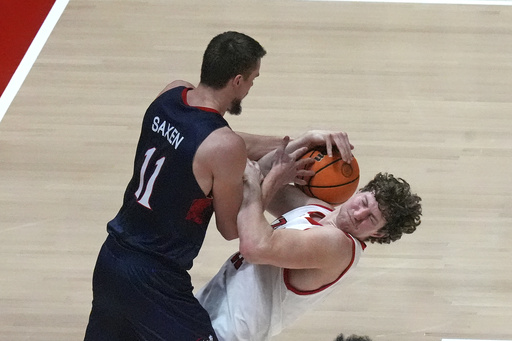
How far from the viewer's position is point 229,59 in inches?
111

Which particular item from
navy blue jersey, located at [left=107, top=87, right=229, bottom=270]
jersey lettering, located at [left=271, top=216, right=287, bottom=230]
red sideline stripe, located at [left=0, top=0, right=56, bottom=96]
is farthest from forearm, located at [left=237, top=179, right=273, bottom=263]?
red sideline stripe, located at [left=0, top=0, right=56, bottom=96]

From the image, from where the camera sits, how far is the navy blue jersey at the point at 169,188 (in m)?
2.81

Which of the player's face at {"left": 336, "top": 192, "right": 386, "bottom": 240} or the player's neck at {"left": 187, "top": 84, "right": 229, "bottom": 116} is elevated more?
the player's neck at {"left": 187, "top": 84, "right": 229, "bottom": 116}

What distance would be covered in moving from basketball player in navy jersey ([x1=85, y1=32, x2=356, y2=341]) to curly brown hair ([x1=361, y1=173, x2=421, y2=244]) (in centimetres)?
58

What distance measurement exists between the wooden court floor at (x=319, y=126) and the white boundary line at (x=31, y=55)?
70 mm

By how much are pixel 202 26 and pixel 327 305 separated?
371 cm

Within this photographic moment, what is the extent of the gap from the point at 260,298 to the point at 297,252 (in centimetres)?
30

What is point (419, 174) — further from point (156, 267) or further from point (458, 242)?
point (156, 267)

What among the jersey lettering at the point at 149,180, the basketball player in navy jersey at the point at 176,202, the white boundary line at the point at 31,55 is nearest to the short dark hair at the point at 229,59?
Answer: the basketball player in navy jersey at the point at 176,202

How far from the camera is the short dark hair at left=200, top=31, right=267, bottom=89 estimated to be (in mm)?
2834

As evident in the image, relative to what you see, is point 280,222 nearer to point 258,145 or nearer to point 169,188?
point 258,145

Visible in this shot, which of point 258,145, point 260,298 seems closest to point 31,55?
point 258,145

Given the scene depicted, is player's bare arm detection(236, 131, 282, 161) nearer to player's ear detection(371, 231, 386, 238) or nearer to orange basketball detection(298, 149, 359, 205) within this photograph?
orange basketball detection(298, 149, 359, 205)

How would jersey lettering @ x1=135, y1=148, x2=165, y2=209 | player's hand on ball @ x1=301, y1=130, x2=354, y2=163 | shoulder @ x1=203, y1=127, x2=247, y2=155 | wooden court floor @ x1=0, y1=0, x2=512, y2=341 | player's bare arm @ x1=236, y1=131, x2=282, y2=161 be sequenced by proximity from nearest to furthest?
shoulder @ x1=203, y1=127, x2=247, y2=155 → jersey lettering @ x1=135, y1=148, x2=165, y2=209 → player's hand on ball @ x1=301, y1=130, x2=354, y2=163 → player's bare arm @ x1=236, y1=131, x2=282, y2=161 → wooden court floor @ x1=0, y1=0, x2=512, y2=341
